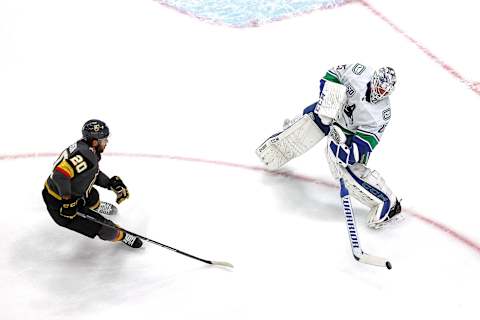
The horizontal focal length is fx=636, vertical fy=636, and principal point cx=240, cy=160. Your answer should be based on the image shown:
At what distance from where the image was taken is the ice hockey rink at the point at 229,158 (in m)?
3.37

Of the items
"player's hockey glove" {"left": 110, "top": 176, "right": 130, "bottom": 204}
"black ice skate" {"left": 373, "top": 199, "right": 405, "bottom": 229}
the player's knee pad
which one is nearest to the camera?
"player's hockey glove" {"left": 110, "top": 176, "right": 130, "bottom": 204}

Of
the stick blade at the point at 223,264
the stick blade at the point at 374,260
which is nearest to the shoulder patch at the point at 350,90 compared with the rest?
the stick blade at the point at 374,260

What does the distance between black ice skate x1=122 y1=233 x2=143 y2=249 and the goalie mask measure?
1.54 m

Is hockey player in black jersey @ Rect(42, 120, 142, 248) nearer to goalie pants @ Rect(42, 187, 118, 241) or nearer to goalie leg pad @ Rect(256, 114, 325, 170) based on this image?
goalie pants @ Rect(42, 187, 118, 241)

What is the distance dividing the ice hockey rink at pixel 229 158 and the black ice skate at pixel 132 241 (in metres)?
0.06

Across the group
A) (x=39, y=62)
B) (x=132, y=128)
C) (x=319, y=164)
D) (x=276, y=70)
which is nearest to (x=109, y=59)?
(x=39, y=62)

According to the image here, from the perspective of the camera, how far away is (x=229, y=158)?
170 inches

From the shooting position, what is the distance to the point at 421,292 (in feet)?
11.3

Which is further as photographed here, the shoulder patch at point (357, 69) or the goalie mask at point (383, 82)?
the shoulder patch at point (357, 69)

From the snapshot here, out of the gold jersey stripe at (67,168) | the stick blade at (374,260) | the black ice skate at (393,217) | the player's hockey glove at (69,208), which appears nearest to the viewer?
the gold jersey stripe at (67,168)

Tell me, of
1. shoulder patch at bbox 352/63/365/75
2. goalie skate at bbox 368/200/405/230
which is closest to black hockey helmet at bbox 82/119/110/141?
shoulder patch at bbox 352/63/365/75

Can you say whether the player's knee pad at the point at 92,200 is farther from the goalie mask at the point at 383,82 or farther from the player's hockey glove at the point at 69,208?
the goalie mask at the point at 383,82

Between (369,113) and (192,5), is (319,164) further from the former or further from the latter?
(192,5)

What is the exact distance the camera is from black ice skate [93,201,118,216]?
381 cm
